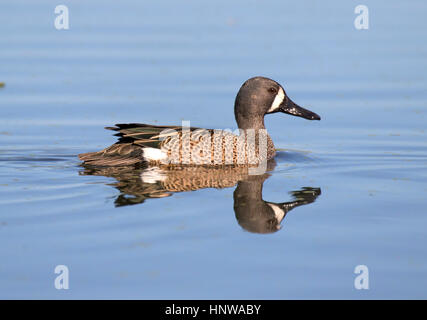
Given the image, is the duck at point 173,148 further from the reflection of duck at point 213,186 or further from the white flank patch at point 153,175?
the white flank patch at point 153,175

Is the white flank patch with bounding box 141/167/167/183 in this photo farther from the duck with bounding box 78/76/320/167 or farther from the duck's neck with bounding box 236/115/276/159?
the duck's neck with bounding box 236/115/276/159

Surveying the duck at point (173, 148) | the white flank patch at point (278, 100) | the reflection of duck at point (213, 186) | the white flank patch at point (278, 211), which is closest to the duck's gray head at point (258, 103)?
the white flank patch at point (278, 100)

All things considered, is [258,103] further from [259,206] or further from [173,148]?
[259,206]

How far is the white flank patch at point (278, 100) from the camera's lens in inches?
422

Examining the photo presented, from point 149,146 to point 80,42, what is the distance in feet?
22.6

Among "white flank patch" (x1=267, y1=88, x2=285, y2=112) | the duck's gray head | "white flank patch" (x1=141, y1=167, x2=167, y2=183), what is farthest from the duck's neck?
"white flank patch" (x1=141, y1=167, x2=167, y2=183)

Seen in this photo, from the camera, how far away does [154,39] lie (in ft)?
53.7

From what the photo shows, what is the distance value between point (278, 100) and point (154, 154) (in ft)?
6.62

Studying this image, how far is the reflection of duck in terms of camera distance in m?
7.91

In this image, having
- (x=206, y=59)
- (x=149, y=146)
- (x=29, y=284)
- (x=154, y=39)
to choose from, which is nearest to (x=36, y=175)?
(x=149, y=146)

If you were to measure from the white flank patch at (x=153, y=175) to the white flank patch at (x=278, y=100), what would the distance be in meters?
2.00

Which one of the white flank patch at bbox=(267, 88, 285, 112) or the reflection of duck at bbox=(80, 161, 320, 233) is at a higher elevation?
the white flank patch at bbox=(267, 88, 285, 112)

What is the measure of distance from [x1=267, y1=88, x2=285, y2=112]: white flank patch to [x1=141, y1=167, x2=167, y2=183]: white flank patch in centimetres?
200

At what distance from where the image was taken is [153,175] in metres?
9.45
